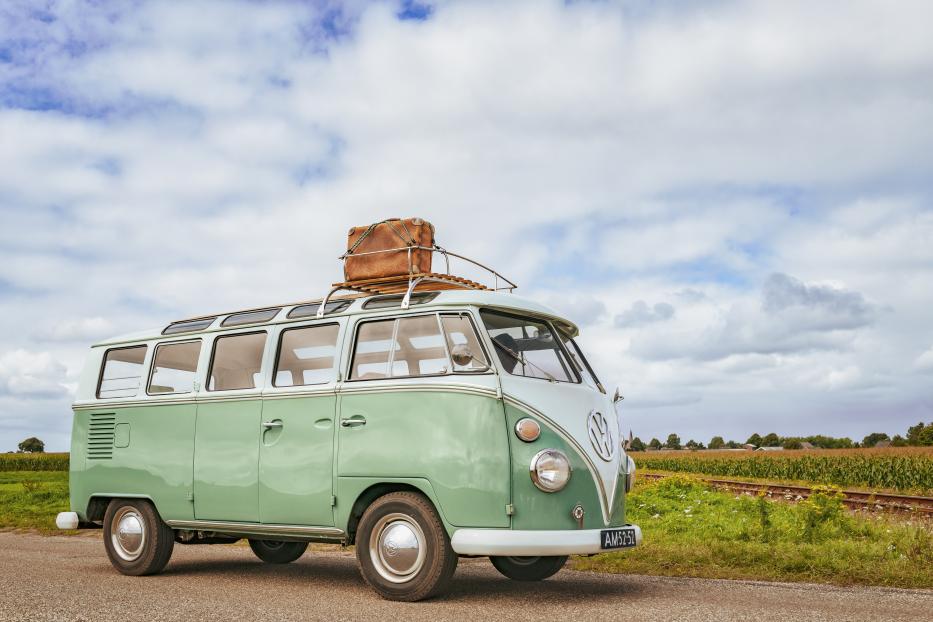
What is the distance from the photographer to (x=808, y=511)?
11.9 meters

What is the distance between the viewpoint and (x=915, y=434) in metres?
66.2

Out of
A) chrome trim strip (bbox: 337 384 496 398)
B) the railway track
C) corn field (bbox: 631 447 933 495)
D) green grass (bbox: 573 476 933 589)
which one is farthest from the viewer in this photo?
corn field (bbox: 631 447 933 495)

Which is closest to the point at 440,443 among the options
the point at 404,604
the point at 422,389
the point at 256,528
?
the point at 422,389

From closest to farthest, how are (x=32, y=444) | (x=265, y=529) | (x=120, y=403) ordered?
1. (x=265, y=529)
2. (x=120, y=403)
3. (x=32, y=444)

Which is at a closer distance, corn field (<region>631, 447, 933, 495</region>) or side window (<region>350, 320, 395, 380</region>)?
side window (<region>350, 320, 395, 380</region>)

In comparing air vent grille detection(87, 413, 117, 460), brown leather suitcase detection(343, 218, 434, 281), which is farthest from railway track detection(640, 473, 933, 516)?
air vent grille detection(87, 413, 117, 460)

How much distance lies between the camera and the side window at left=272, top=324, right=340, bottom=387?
28.9 ft

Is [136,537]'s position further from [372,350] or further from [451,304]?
[451,304]

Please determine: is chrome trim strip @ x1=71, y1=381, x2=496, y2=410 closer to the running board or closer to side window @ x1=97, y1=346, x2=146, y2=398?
side window @ x1=97, y1=346, x2=146, y2=398

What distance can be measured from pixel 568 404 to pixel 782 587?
291 centimetres

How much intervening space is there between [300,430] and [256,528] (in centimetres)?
116

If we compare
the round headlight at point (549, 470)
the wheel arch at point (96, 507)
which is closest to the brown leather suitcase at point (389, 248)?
the round headlight at point (549, 470)

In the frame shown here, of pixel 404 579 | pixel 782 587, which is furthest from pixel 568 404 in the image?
pixel 782 587

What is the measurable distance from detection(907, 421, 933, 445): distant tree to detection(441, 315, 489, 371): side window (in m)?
66.0
